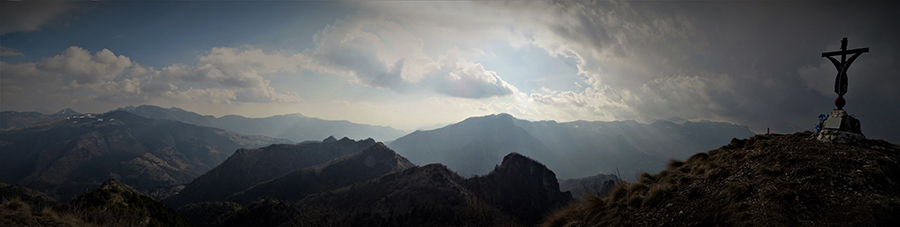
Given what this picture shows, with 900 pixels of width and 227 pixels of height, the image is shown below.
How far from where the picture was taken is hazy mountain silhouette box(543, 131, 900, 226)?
31.4 feet

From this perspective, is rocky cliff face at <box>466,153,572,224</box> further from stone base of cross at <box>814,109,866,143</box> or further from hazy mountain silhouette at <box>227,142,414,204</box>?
stone base of cross at <box>814,109,866,143</box>

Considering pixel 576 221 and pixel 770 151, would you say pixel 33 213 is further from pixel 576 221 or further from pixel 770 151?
pixel 770 151

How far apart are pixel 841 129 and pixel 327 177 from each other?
6598 inches

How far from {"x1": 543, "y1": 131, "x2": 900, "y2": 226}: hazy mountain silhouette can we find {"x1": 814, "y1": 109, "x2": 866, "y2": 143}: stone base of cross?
34 centimetres

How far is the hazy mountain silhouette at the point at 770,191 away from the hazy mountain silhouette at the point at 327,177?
13215 cm

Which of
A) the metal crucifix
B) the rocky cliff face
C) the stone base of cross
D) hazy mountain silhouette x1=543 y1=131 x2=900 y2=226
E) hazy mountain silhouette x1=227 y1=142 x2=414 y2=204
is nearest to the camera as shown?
hazy mountain silhouette x1=543 y1=131 x2=900 y2=226

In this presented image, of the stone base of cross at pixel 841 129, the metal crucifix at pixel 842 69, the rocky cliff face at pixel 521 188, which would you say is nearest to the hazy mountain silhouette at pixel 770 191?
the stone base of cross at pixel 841 129

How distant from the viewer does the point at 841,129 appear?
1338 centimetres

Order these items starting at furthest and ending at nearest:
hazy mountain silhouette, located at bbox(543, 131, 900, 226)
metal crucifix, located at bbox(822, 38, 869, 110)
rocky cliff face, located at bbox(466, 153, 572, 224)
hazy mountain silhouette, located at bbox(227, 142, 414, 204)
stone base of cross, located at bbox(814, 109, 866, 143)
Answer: hazy mountain silhouette, located at bbox(227, 142, 414, 204), rocky cliff face, located at bbox(466, 153, 572, 224), metal crucifix, located at bbox(822, 38, 869, 110), stone base of cross, located at bbox(814, 109, 866, 143), hazy mountain silhouette, located at bbox(543, 131, 900, 226)

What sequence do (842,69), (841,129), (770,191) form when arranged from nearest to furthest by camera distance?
(770,191)
(841,129)
(842,69)

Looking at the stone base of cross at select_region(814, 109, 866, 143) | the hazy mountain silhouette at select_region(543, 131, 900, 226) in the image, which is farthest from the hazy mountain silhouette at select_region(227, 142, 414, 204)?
the stone base of cross at select_region(814, 109, 866, 143)

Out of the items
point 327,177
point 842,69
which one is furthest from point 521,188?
point 842,69

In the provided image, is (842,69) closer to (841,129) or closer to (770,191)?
(841,129)

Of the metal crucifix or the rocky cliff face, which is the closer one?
the metal crucifix
